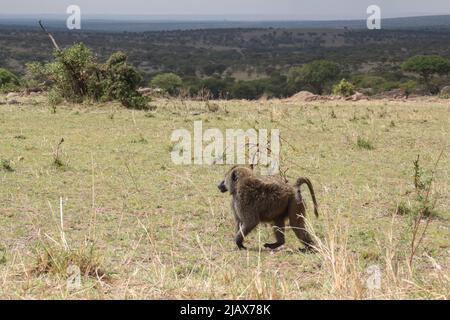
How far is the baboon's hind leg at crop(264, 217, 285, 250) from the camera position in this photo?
5473mm

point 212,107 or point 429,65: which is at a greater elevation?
point 429,65

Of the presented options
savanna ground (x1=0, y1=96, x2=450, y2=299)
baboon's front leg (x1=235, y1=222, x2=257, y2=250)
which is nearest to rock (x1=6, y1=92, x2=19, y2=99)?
savanna ground (x1=0, y1=96, x2=450, y2=299)

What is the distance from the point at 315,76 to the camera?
4434cm

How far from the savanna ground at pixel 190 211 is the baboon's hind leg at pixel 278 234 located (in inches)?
2.9

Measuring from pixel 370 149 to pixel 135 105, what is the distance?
7067 mm

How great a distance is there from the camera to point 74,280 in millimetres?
3619

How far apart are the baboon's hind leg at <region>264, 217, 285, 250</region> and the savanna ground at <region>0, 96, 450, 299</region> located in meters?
0.07

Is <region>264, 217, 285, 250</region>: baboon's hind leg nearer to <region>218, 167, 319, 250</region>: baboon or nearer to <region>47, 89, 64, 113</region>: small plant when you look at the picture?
<region>218, 167, 319, 250</region>: baboon

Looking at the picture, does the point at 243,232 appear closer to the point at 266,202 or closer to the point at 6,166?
the point at 266,202

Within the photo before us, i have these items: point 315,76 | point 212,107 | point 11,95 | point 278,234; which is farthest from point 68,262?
point 315,76

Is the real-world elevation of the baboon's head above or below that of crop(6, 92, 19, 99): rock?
above

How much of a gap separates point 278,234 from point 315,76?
3973 centimetres
